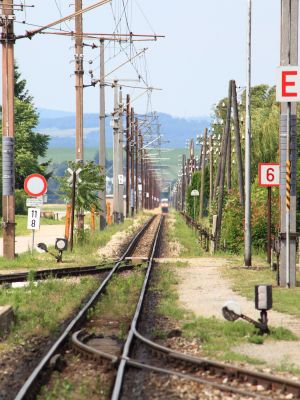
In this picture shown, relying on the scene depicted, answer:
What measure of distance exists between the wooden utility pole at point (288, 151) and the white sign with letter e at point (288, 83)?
789 millimetres

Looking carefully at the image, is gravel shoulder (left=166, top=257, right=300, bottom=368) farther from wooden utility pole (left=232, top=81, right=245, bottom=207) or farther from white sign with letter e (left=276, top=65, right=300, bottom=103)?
white sign with letter e (left=276, top=65, right=300, bottom=103)

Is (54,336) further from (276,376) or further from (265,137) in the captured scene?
(265,137)

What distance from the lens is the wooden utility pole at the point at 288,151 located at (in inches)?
888

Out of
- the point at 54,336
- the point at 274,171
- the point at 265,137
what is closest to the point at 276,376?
the point at 54,336

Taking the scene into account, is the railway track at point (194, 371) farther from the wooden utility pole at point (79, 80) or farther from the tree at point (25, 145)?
the tree at point (25, 145)

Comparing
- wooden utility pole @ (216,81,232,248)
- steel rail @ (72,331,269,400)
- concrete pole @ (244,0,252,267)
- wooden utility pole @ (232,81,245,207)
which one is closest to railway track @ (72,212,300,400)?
steel rail @ (72,331,269,400)

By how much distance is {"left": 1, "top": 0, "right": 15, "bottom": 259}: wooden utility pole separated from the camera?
2961 cm

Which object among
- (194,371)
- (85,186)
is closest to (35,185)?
(85,186)

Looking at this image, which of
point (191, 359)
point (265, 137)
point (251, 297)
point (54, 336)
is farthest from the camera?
point (265, 137)

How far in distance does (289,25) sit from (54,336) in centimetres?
1067

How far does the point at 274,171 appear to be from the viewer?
2831cm

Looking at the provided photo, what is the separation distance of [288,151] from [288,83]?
5.65ft

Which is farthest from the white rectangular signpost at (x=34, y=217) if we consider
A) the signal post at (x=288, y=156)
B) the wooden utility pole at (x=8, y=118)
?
the signal post at (x=288, y=156)

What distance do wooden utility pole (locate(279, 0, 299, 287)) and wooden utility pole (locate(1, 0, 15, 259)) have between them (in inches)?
380
